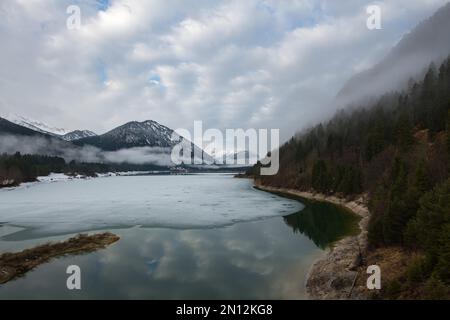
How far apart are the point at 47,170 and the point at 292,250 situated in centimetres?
19098

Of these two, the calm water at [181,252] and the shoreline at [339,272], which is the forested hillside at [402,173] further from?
the calm water at [181,252]

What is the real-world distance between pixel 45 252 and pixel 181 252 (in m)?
13.6

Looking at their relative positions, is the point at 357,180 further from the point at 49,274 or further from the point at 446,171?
the point at 49,274

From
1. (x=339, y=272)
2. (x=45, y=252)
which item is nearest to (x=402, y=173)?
(x=339, y=272)

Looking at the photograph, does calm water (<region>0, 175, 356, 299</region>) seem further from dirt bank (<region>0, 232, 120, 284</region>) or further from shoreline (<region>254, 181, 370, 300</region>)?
dirt bank (<region>0, 232, 120, 284</region>)

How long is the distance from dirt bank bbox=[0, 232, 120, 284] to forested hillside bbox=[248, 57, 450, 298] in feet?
92.6

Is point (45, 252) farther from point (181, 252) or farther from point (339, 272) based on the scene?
point (339, 272)

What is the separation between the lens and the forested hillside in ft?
60.5

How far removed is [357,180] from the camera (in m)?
69.5

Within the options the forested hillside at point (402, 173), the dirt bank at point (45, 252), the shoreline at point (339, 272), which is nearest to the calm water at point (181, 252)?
the shoreline at point (339, 272)

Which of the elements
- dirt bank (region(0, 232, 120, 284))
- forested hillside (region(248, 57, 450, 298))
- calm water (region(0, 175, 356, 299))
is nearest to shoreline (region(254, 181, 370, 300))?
calm water (region(0, 175, 356, 299))
